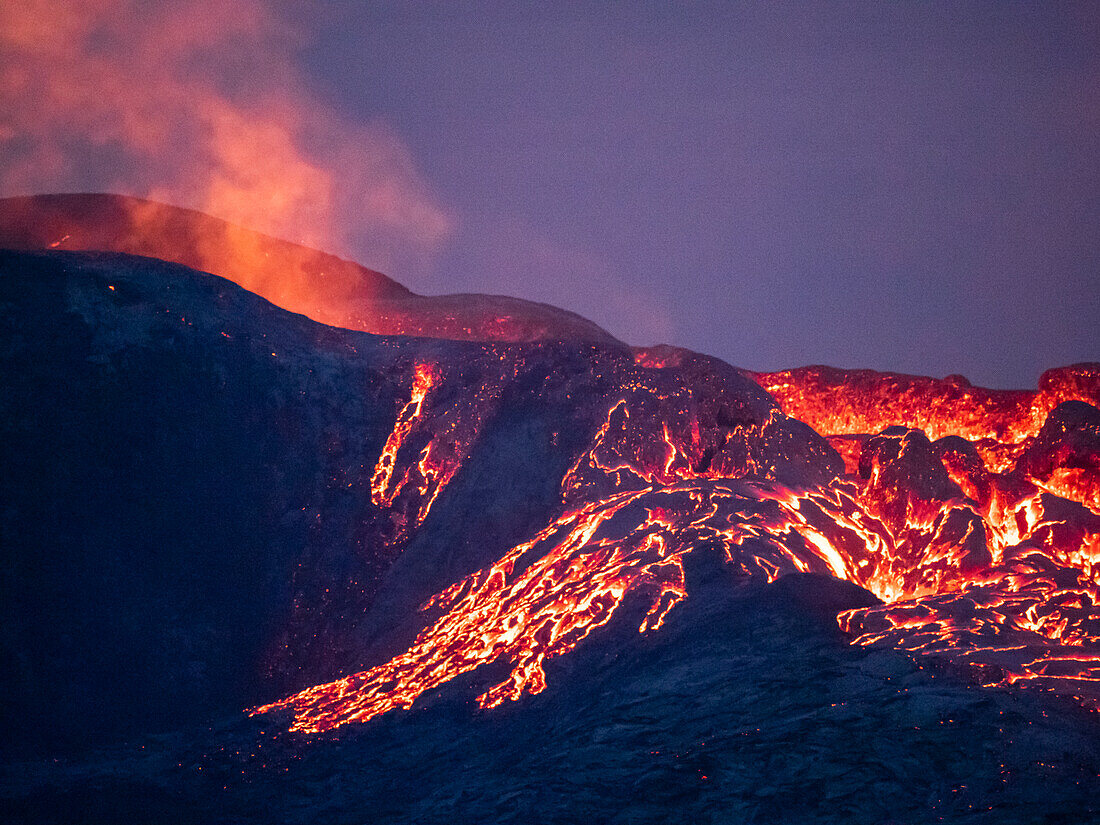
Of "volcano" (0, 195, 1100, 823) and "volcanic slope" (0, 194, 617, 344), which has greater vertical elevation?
"volcanic slope" (0, 194, 617, 344)

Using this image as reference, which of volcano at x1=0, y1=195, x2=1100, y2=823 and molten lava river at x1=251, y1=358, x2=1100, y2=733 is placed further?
molten lava river at x1=251, y1=358, x2=1100, y2=733

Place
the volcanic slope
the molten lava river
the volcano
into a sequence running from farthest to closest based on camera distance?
the volcanic slope → the molten lava river → the volcano

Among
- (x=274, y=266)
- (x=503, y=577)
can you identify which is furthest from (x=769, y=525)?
(x=274, y=266)

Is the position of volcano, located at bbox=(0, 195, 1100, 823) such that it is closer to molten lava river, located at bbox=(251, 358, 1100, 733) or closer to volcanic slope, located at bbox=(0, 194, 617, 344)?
molten lava river, located at bbox=(251, 358, 1100, 733)

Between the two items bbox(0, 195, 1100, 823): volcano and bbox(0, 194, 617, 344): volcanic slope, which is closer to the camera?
bbox(0, 195, 1100, 823): volcano

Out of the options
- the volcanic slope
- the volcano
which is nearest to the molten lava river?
the volcano

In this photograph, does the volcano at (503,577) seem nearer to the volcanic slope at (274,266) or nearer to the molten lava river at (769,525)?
the molten lava river at (769,525)

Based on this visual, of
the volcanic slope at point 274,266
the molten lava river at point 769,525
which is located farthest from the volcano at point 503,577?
the volcanic slope at point 274,266

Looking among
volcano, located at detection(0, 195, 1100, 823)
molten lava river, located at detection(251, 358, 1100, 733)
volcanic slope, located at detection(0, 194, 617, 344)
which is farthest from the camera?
volcanic slope, located at detection(0, 194, 617, 344)
